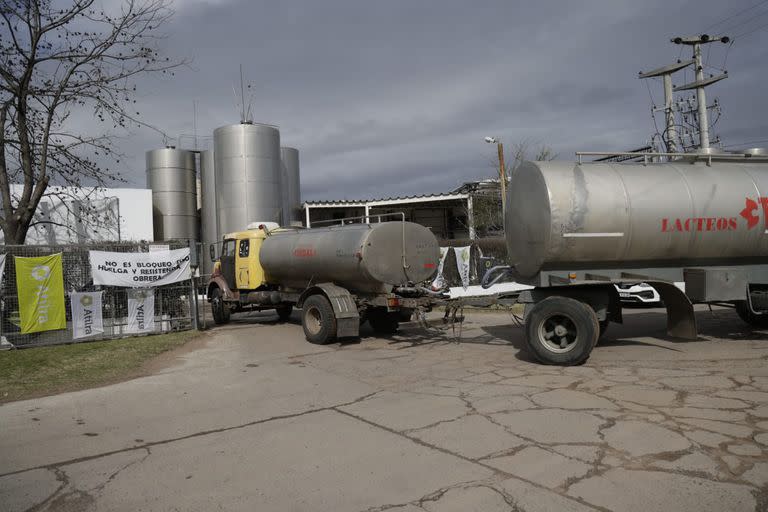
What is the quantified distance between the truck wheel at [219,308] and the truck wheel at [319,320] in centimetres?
498

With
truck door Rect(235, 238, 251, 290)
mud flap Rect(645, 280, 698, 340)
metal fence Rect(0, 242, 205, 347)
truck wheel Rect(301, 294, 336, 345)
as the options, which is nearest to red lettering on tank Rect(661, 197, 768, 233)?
mud flap Rect(645, 280, 698, 340)

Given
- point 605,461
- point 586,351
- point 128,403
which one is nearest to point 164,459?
point 128,403

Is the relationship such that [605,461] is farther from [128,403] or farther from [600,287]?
[128,403]

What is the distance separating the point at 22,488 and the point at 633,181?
8886 millimetres

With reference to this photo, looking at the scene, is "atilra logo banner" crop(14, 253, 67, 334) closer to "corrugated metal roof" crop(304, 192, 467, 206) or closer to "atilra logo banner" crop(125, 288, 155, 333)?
"atilra logo banner" crop(125, 288, 155, 333)

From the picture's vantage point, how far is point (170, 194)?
3162cm

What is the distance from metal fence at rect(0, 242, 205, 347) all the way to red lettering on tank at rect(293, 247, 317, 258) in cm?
294

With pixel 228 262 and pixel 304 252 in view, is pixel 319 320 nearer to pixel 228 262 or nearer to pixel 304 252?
pixel 304 252

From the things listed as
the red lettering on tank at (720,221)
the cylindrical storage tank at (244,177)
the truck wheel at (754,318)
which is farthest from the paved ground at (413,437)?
the cylindrical storage tank at (244,177)

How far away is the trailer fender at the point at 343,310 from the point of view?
11.9m

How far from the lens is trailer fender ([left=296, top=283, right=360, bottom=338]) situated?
1193 cm

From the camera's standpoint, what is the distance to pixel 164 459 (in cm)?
535

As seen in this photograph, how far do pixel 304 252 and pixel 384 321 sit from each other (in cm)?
253

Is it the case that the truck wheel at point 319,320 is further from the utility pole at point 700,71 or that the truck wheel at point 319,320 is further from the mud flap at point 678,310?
the utility pole at point 700,71
